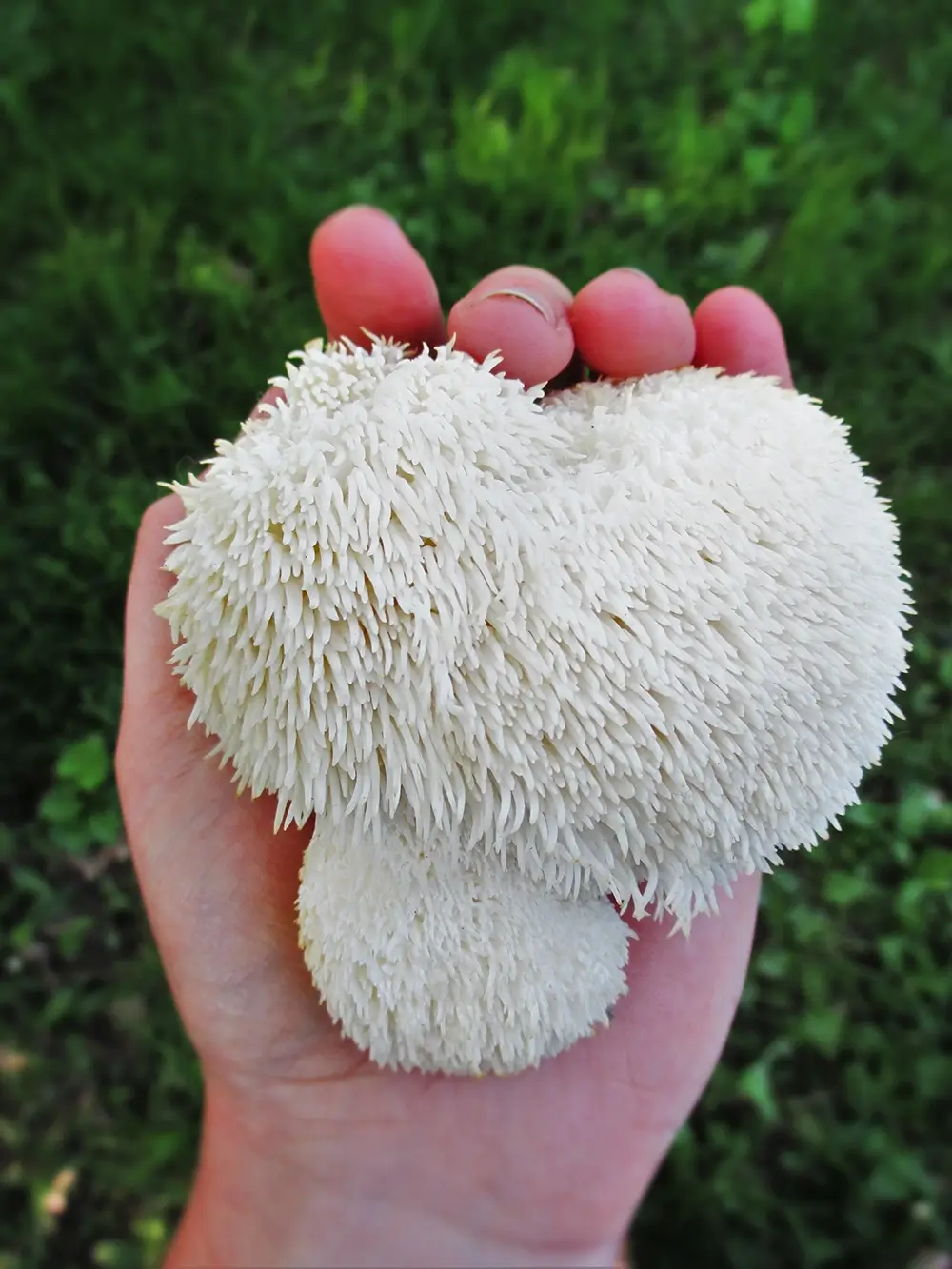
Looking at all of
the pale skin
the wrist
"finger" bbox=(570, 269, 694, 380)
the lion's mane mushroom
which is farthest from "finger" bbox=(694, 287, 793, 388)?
the wrist

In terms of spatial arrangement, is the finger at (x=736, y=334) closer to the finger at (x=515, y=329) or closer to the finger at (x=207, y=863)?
the finger at (x=515, y=329)

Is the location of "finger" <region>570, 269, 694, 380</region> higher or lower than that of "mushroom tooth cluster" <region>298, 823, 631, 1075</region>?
higher

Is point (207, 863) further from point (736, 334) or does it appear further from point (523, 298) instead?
point (736, 334)

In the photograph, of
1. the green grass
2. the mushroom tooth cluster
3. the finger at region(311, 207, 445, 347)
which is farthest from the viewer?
the green grass

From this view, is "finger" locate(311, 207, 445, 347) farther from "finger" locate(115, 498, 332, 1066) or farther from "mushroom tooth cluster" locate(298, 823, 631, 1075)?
"mushroom tooth cluster" locate(298, 823, 631, 1075)

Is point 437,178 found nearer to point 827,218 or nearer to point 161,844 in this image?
point 827,218

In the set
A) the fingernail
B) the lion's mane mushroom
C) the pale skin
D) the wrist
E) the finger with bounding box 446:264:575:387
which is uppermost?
the fingernail

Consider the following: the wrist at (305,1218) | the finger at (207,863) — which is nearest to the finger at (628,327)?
the finger at (207,863)

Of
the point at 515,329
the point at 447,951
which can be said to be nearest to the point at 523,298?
the point at 515,329
